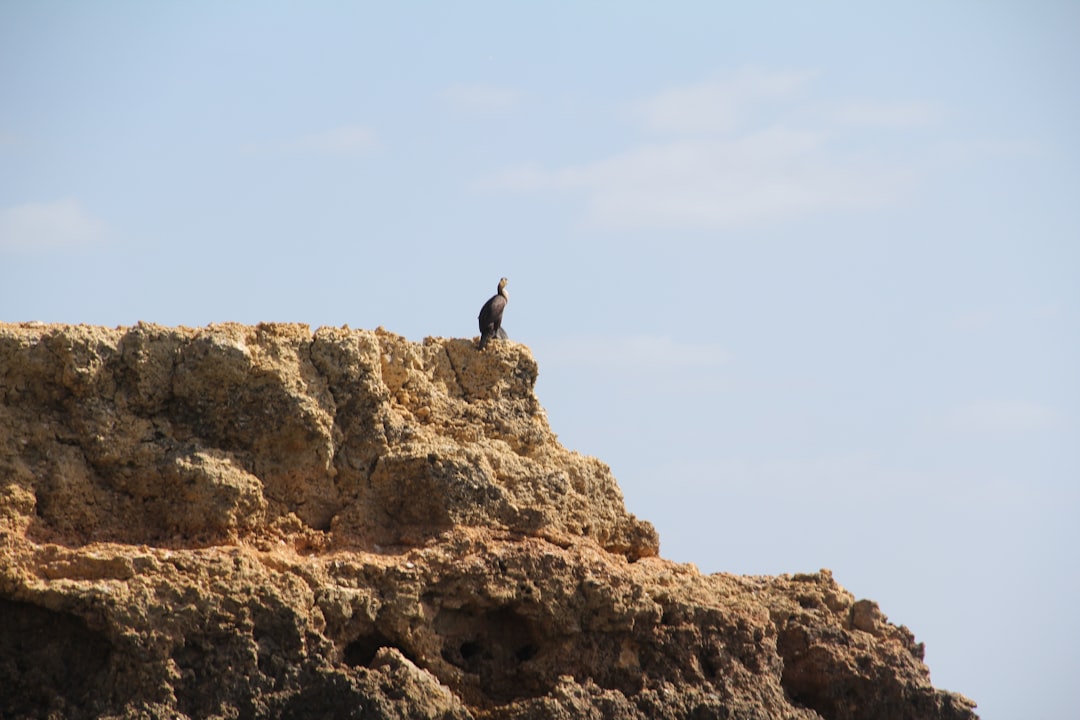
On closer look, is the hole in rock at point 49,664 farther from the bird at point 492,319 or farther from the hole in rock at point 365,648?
the bird at point 492,319

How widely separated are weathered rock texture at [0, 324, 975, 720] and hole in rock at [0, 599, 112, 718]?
2 cm

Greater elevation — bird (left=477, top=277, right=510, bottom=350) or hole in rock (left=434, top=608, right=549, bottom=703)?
bird (left=477, top=277, right=510, bottom=350)

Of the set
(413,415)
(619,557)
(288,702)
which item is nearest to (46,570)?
(288,702)

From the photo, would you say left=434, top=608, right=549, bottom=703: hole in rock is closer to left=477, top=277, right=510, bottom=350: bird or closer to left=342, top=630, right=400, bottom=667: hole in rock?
left=342, top=630, right=400, bottom=667: hole in rock

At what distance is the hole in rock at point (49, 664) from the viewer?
12.8m

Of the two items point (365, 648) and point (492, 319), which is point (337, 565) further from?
point (492, 319)

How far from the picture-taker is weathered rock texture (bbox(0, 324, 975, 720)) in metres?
13.1

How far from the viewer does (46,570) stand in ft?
43.2

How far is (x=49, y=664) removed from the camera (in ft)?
42.6

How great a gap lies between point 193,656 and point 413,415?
3.43 metres

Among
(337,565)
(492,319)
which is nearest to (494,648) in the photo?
(337,565)

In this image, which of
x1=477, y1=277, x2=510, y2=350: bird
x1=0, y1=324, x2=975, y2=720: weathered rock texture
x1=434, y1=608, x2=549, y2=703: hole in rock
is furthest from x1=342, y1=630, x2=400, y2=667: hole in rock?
x1=477, y1=277, x2=510, y2=350: bird

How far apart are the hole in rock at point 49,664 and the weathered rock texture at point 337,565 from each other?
0.02 metres

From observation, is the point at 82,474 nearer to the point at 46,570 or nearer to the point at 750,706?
the point at 46,570
